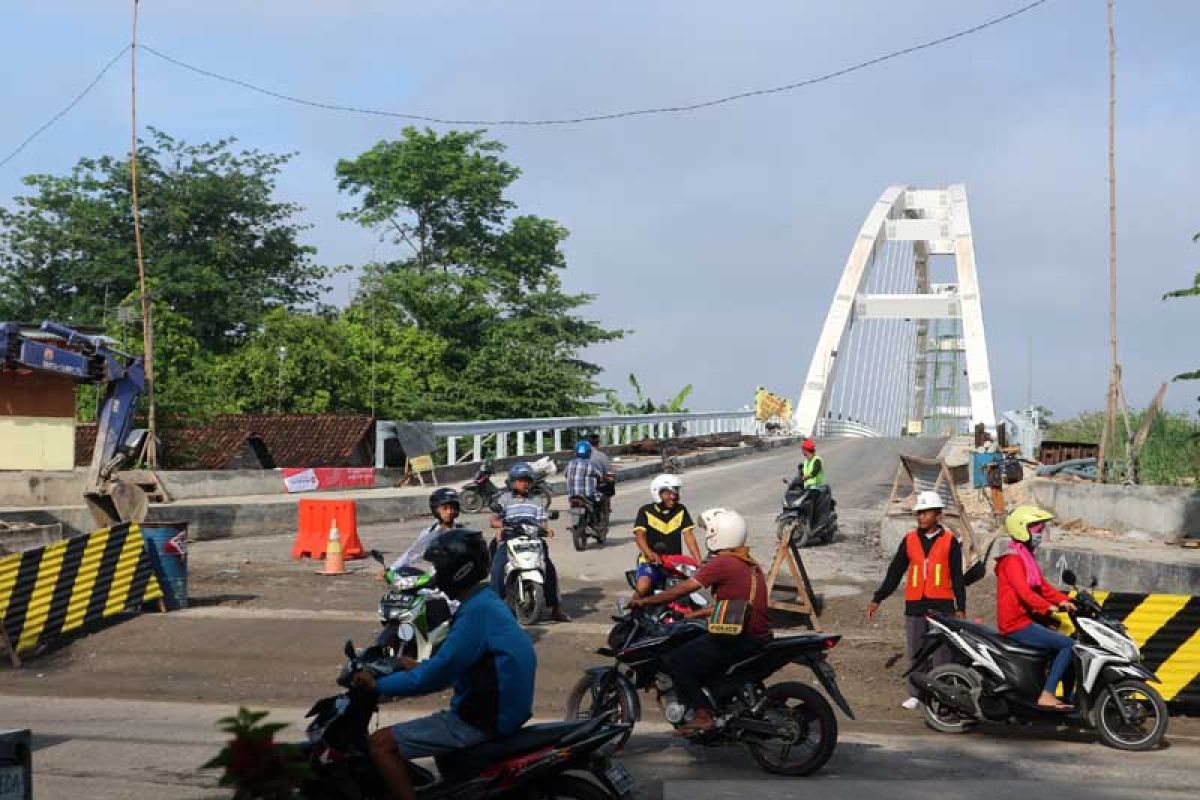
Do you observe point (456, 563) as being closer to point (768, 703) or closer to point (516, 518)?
point (768, 703)

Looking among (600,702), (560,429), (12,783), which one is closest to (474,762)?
(12,783)

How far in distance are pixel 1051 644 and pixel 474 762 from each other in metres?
5.30

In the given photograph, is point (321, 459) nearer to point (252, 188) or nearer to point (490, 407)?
point (490, 407)

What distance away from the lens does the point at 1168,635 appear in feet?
35.7

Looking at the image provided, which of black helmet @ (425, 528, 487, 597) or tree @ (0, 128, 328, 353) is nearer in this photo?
black helmet @ (425, 528, 487, 597)

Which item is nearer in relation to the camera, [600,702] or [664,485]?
[600,702]

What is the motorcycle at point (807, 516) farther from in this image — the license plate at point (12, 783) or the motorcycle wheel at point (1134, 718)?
the license plate at point (12, 783)

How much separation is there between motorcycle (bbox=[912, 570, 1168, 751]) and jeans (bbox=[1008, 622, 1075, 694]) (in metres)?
0.04

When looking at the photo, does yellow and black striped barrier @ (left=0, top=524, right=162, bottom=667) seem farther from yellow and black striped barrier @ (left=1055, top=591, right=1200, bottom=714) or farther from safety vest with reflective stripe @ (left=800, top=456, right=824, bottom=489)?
safety vest with reflective stripe @ (left=800, top=456, right=824, bottom=489)

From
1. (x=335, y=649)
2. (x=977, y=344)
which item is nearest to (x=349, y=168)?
(x=977, y=344)

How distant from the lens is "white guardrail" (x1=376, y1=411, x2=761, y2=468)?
30656 millimetres

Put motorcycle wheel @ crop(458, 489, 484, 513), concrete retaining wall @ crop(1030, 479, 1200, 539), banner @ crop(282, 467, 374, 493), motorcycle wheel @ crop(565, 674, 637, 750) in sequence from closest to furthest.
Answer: motorcycle wheel @ crop(565, 674, 637, 750) → concrete retaining wall @ crop(1030, 479, 1200, 539) → motorcycle wheel @ crop(458, 489, 484, 513) → banner @ crop(282, 467, 374, 493)

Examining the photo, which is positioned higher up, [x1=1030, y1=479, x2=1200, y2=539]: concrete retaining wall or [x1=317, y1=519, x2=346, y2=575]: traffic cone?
[x1=1030, y1=479, x2=1200, y2=539]: concrete retaining wall

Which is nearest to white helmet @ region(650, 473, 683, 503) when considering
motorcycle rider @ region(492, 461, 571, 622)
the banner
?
motorcycle rider @ region(492, 461, 571, 622)
